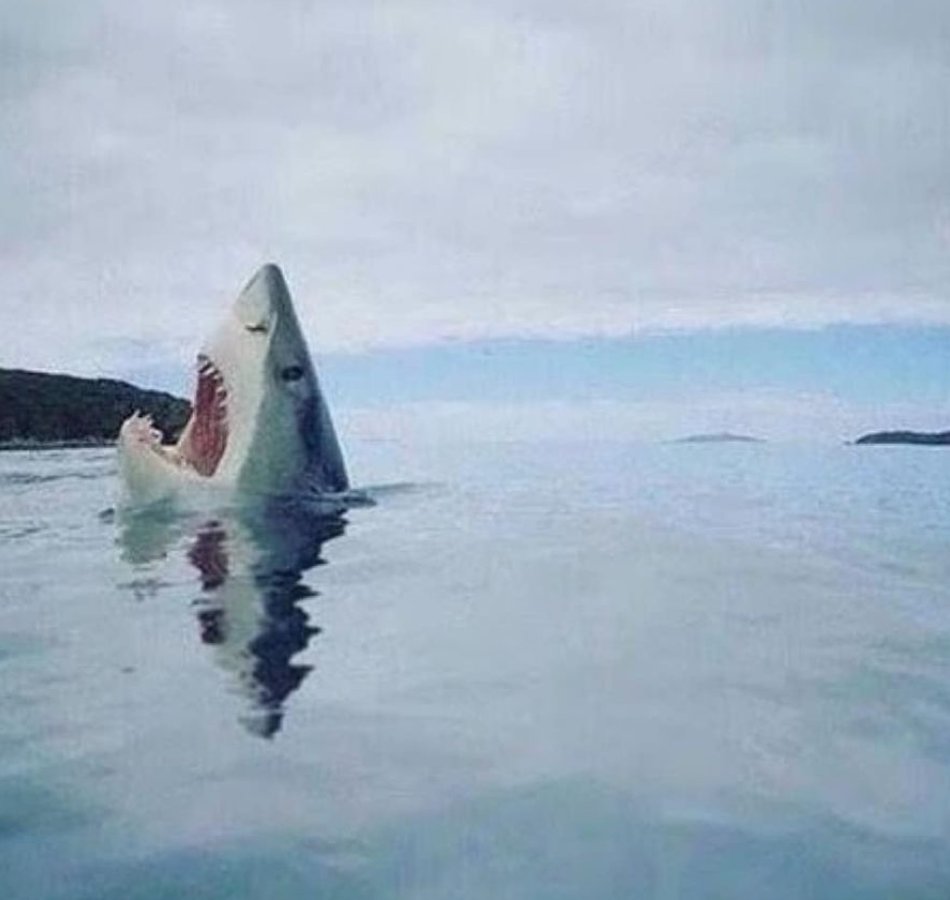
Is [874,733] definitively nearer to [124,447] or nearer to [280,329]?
[280,329]

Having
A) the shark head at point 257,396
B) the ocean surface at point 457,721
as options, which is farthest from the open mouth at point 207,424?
the ocean surface at point 457,721

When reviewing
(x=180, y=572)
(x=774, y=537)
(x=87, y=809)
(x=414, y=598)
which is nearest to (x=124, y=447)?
(x=180, y=572)

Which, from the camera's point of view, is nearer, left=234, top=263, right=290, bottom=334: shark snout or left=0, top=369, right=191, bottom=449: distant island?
left=234, top=263, right=290, bottom=334: shark snout

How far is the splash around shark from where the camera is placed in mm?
8422

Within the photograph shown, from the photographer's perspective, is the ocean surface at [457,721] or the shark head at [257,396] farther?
the shark head at [257,396]

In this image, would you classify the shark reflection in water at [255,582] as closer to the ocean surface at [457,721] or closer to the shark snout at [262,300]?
the ocean surface at [457,721]

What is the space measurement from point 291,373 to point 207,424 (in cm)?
65

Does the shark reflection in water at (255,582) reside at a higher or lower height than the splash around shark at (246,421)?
lower

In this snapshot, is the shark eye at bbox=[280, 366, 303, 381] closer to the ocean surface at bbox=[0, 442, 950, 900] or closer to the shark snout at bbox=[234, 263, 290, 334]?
the shark snout at bbox=[234, 263, 290, 334]

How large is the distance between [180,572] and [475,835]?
165 inches

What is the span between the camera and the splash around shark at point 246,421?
842 cm

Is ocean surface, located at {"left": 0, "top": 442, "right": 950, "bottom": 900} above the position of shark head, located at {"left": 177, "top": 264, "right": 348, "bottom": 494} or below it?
below

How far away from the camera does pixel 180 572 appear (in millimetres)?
7129

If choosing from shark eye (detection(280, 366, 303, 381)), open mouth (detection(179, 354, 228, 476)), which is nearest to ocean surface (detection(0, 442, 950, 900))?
open mouth (detection(179, 354, 228, 476))
